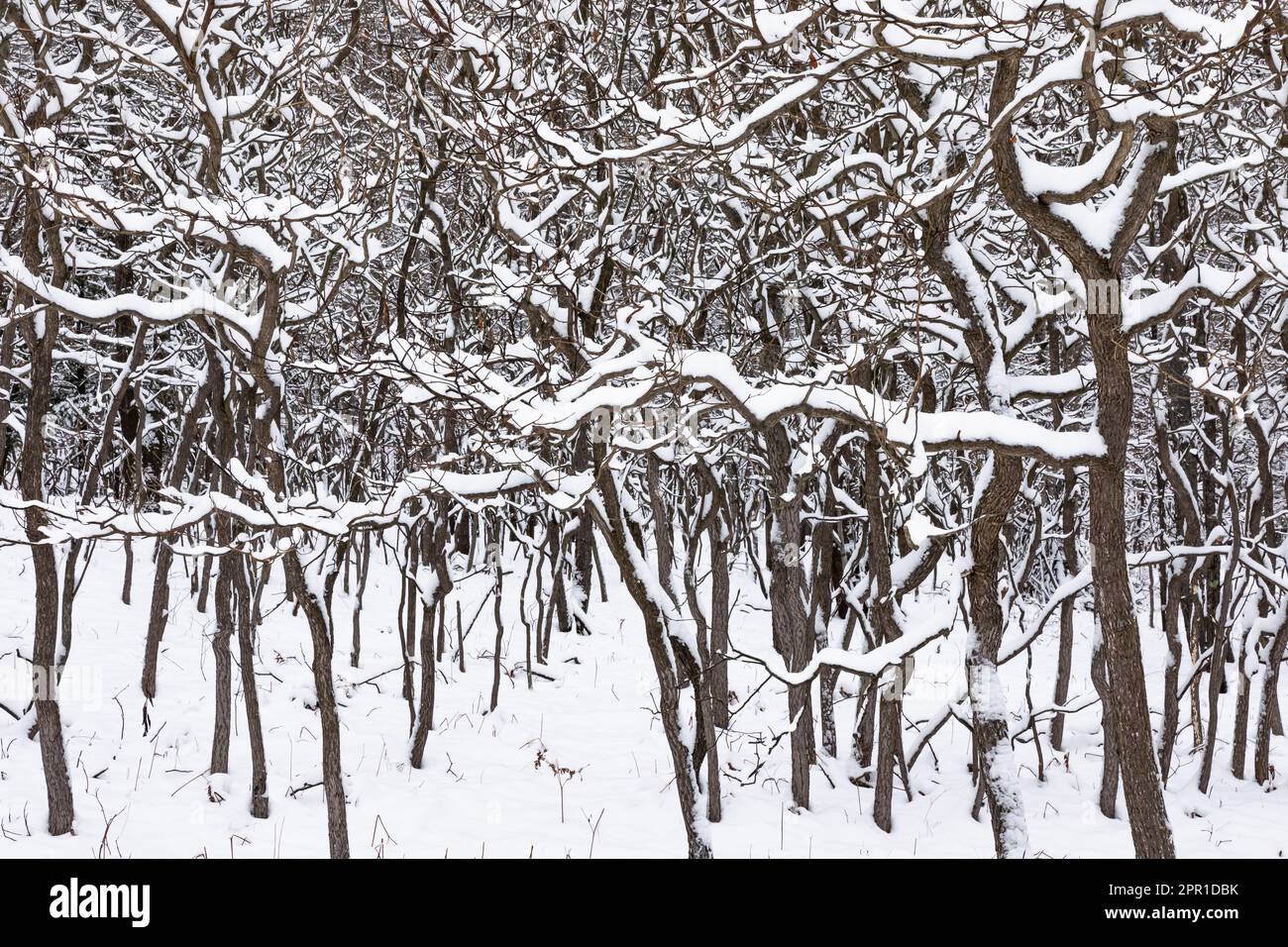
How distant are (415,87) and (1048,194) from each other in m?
3.36

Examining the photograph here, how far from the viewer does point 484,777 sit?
354 inches

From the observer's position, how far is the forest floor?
7.44 m

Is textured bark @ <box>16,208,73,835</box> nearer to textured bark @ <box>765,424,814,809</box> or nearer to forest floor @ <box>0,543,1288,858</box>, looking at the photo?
forest floor @ <box>0,543,1288,858</box>

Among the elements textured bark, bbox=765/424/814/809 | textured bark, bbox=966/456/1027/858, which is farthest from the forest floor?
textured bark, bbox=966/456/1027/858

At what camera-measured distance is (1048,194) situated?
4395 mm

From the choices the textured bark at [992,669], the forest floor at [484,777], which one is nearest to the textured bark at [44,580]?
the forest floor at [484,777]

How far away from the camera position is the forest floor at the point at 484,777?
7.44 meters

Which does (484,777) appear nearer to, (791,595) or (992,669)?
(791,595)

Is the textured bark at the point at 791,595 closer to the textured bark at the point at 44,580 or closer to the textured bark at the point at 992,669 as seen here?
the textured bark at the point at 992,669

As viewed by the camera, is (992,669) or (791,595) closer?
(992,669)

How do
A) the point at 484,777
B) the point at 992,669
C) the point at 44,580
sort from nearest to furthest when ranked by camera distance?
the point at 992,669, the point at 44,580, the point at 484,777

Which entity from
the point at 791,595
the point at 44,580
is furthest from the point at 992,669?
the point at 44,580

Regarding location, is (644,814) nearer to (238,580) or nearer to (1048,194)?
(238,580)
